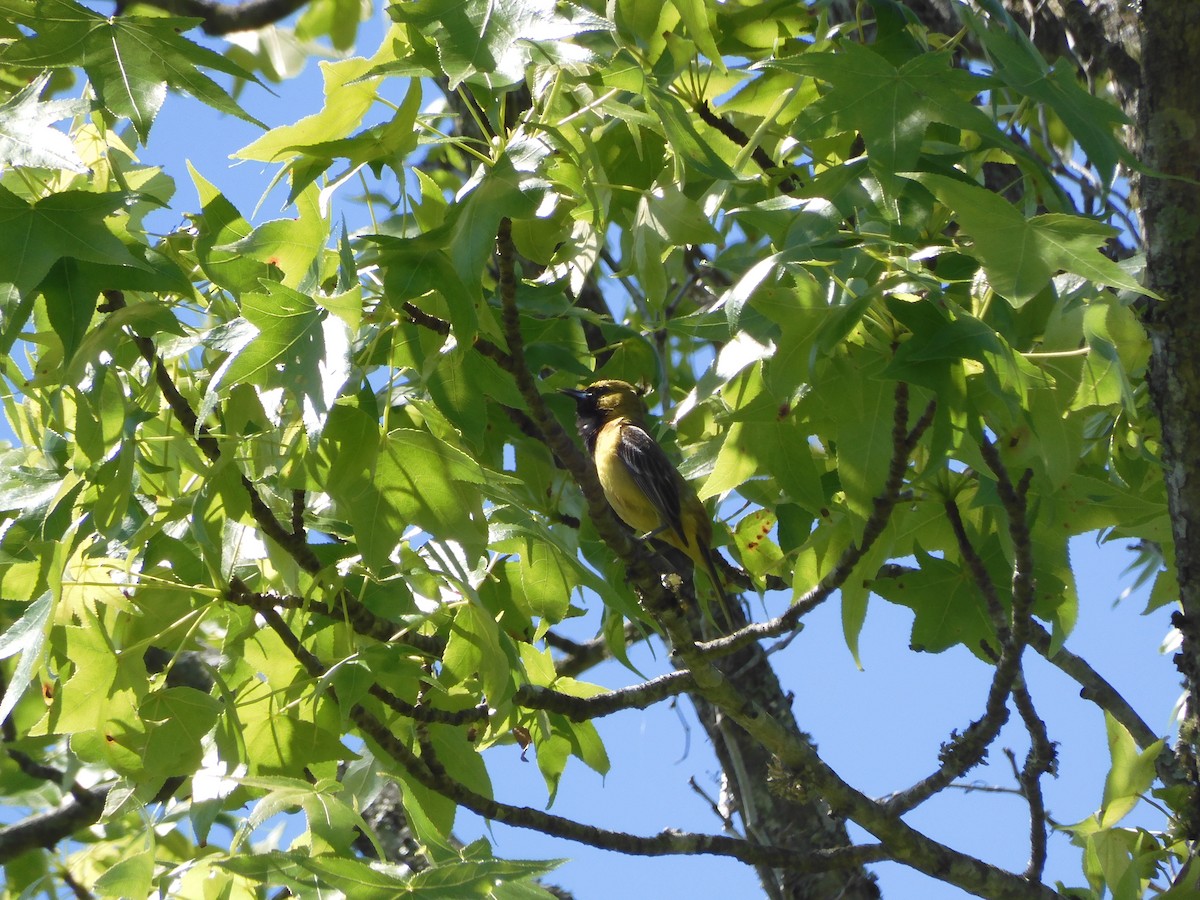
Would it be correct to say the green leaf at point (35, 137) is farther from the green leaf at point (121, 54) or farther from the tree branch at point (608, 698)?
the tree branch at point (608, 698)

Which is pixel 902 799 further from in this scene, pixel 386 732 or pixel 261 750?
pixel 261 750

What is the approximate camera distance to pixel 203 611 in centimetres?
288

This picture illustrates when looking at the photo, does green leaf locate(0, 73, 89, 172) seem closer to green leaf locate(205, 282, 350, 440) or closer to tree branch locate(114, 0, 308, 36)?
green leaf locate(205, 282, 350, 440)

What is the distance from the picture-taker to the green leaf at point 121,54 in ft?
8.37

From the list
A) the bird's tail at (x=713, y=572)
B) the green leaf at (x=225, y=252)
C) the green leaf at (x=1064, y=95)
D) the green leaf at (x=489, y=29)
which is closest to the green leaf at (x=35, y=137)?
the green leaf at (x=225, y=252)

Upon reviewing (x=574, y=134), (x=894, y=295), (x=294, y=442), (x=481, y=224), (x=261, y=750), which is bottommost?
(x=261, y=750)

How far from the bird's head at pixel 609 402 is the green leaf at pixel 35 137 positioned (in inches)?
159

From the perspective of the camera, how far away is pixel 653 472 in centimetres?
572

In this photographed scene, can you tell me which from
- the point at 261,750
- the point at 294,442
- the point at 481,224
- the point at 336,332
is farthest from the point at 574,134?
the point at 261,750

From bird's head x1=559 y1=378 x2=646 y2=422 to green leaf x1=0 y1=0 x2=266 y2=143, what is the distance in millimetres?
3790

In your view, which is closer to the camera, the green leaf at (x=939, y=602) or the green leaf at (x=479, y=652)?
the green leaf at (x=479, y=652)

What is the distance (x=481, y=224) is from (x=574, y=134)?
48cm

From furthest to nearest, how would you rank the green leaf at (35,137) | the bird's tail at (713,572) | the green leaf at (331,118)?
the bird's tail at (713,572) < the green leaf at (331,118) < the green leaf at (35,137)

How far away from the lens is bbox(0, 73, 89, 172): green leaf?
226 centimetres
